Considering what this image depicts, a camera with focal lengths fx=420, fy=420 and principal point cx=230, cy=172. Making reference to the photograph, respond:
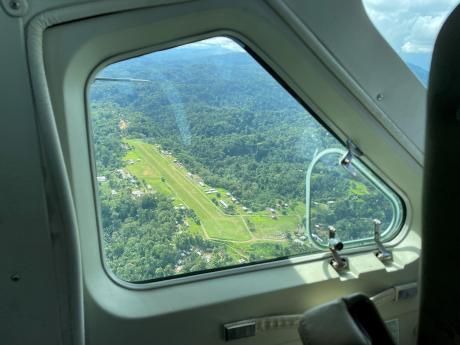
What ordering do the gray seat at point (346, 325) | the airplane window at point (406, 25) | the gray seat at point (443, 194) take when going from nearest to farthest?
the gray seat at point (443, 194)
the gray seat at point (346, 325)
the airplane window at point (406, 25)

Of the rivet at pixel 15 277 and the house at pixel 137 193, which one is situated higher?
the house at pixel 137 193

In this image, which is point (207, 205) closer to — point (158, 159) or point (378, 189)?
point (158, 159)

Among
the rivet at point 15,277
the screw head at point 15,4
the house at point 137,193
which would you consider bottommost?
the rivet at point 15,277

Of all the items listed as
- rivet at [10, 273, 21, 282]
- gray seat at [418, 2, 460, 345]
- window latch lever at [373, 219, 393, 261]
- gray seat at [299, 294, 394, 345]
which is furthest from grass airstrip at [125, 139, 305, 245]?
gray seat at [418, 2, 460, 345]

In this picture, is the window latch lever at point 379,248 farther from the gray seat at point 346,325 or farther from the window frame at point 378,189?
the gray seat at point 346,325

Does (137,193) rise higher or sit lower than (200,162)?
lower

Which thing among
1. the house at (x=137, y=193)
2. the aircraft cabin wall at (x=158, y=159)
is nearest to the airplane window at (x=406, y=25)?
the aircraft cabin wall at (x=158, y=159)

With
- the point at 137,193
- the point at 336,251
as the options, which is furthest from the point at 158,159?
the point at 336,251

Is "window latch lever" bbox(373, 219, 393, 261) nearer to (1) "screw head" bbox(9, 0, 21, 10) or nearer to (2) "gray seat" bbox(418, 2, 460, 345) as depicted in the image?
(2) "gray seat" bbox(418, 2, 460, 345)

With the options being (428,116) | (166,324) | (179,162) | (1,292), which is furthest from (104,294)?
(428,116)
